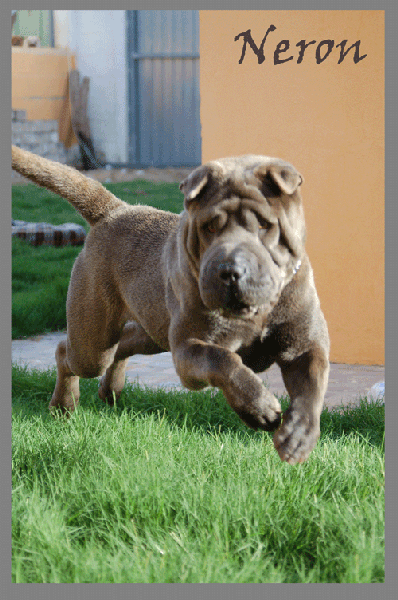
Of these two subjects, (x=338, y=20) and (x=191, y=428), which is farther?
(x=338, y=20)

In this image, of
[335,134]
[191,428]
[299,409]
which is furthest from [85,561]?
[335,134]

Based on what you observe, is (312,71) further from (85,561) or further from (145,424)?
(85,561)

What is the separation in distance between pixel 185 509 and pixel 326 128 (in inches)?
137

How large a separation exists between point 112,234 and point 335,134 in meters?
2.68

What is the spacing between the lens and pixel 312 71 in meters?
5.19

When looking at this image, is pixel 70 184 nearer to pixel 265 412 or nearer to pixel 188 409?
pixel 265 412

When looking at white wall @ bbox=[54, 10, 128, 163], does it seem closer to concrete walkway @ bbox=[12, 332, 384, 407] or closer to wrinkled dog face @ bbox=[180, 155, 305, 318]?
concrete walkway @ bbox=[12, 332, 384, 407]

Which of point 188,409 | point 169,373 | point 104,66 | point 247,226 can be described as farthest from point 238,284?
point 104,66

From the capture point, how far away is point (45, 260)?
8.34 meters

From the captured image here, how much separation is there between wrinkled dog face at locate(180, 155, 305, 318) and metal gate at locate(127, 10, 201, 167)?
6.91 metres

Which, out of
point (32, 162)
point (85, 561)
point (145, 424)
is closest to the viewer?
point (85, 561)

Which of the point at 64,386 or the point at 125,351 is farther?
the point at 64,386

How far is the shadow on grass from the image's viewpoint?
4.18 meters

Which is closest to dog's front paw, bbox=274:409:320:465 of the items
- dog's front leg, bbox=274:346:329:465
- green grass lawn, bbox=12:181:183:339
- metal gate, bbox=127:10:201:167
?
dog's front leg, bbox=274:346:329:465
